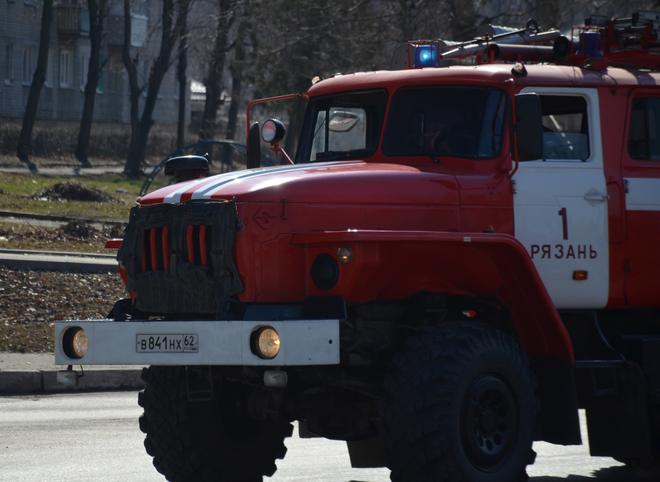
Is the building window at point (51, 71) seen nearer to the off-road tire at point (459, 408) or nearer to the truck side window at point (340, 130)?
the truck side window at point (340, 130)

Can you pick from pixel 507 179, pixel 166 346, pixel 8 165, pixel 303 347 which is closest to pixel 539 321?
pixel 507 179

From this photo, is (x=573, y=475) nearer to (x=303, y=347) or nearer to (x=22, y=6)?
(x=303, y=347)

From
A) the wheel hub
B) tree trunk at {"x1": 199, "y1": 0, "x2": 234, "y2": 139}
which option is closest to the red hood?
the wheel hub

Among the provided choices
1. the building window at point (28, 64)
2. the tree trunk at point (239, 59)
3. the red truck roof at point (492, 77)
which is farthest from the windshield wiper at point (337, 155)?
the building window at point (28, 64)

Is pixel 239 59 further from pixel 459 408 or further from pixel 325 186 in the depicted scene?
pixel 459 408

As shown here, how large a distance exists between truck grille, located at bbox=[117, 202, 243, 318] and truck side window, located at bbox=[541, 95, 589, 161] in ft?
7.32

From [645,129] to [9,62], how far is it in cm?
5158

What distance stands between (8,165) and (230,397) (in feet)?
126

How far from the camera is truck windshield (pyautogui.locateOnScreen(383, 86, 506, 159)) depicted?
8344 mm

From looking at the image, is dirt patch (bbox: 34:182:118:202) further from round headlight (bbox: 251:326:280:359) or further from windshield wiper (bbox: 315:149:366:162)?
round headlight (bbox: 251:326:280:359)

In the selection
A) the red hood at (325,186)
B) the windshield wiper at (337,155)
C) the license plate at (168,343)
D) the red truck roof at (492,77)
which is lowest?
the license plate at (168,343)

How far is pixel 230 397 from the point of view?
8.38 metres

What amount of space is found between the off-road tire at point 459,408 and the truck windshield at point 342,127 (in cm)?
155

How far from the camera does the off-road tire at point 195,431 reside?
823cm
